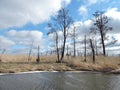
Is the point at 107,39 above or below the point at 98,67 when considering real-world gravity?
above

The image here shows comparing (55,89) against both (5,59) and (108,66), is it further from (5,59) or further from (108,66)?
(5,59)

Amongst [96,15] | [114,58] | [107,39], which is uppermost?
[96,15]

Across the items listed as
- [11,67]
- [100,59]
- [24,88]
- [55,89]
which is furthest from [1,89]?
[100,59]

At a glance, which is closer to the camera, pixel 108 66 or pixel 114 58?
pixel 108 66

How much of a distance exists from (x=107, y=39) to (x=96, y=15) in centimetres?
579

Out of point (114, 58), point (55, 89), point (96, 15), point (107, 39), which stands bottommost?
point (55, 89)

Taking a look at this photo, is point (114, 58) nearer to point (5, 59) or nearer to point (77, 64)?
point (77, 64)

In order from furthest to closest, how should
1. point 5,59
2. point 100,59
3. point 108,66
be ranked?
point 5,59
point 100,59
point 108,66

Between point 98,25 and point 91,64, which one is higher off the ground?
point 98,25

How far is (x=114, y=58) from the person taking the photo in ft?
141

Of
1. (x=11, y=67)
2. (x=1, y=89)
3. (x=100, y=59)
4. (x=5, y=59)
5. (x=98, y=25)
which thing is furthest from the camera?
(x=98, y=25)

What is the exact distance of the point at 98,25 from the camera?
5194 centimetres

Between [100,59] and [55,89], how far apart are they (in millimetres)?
25386

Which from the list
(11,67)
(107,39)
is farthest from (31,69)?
(107,39)
